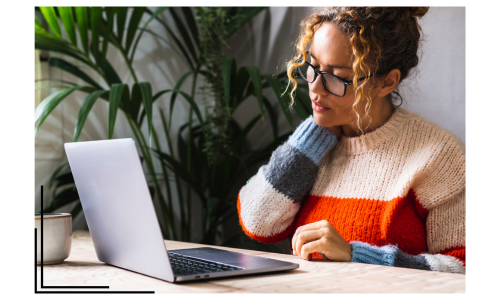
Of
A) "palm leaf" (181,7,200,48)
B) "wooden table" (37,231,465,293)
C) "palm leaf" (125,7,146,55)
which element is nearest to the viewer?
"wooden table" (37,231,465,293)

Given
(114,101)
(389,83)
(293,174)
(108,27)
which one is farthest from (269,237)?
(108,27)

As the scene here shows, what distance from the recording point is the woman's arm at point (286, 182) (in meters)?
1.18

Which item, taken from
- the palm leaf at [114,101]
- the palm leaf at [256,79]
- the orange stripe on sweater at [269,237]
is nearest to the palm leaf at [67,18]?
the palm leaf at [114,101]

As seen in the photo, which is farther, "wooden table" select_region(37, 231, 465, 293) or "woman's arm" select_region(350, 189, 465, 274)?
"woman's arm" select_region(350, 189, 465, 274)

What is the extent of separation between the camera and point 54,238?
811 millimetres

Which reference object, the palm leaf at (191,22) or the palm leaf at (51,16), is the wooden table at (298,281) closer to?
the palm leaf at (51,16)

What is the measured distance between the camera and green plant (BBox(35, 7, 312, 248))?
1.53 metres

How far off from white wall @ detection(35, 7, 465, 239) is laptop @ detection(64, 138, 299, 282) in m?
0.88

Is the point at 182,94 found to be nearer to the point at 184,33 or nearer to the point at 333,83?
the point at 184,33

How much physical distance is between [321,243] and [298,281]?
21cm

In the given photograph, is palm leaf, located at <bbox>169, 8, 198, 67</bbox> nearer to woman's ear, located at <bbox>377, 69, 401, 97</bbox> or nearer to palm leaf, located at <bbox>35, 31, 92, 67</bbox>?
palm leaf, located at <bbox>35, 31, 92, 67</bbox>

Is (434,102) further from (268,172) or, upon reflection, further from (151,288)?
(151,288)

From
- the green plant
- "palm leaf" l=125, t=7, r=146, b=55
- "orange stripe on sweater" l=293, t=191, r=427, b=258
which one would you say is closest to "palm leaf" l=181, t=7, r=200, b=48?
the green plant

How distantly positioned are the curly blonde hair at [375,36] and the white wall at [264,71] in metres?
0.23
